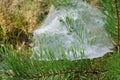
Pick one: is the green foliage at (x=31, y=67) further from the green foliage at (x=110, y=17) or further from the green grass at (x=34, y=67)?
the green foliage at (x=110, y=17)

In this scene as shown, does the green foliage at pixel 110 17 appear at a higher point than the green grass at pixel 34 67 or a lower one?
higher

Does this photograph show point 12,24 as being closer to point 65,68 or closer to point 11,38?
point 11,38

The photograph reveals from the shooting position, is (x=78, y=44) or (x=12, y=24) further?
(x=12, y=24)

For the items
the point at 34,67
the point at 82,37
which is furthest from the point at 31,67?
the point at 82,37

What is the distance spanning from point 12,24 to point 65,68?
1.58 m

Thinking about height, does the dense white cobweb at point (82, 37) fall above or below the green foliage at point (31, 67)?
above

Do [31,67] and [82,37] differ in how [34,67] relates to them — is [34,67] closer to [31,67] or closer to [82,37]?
[31,67]

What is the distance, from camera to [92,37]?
720mm

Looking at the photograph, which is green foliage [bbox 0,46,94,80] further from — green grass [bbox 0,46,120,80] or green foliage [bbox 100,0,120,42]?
green foliage [bbox 100,0,120,42]

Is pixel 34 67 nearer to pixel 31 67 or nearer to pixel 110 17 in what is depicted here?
pixel 31 67

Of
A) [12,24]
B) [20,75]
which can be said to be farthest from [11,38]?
[20,75]

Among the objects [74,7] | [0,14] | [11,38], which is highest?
[74,7]

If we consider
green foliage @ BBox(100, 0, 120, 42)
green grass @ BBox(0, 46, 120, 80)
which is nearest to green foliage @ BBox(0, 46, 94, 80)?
green grass @ BBox(0, 46, 120, 80)

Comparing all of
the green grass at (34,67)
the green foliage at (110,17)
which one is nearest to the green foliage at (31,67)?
the green grass at (34,67)
